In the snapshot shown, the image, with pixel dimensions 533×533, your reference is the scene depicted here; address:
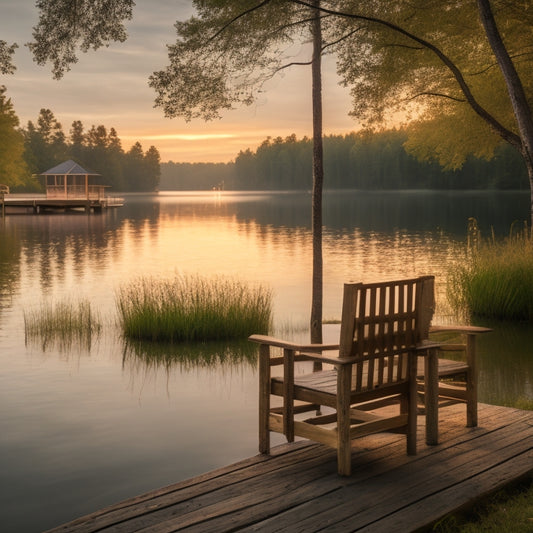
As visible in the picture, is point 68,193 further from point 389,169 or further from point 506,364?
point 389,169

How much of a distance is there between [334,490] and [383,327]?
1.05 m

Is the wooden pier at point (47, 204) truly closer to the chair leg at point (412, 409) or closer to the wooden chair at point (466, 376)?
the wooden chair at point (466, 376)

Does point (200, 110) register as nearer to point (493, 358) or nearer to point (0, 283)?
point (493, 358)

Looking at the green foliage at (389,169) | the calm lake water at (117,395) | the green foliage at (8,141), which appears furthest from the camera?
the green foliage at (389,169)

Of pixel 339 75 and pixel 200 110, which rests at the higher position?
A: pixel 339 75

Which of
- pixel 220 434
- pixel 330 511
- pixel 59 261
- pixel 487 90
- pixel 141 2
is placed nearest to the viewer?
pixel 330 511

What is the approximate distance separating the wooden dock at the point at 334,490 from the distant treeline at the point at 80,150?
387 feet

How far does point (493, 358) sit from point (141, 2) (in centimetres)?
A: 670

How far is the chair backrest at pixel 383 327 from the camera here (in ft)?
16.1

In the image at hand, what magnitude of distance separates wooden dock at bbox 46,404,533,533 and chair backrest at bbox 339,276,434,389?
564 millimetres

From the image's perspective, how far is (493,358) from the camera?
11438 millimetres

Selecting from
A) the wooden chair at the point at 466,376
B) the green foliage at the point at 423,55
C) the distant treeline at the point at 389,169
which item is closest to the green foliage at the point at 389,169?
the distant treeline at the point at 389,169

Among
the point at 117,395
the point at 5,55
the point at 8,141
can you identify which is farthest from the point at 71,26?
the point at 8,141

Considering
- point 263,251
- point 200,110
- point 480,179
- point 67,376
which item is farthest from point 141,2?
point 480,179
